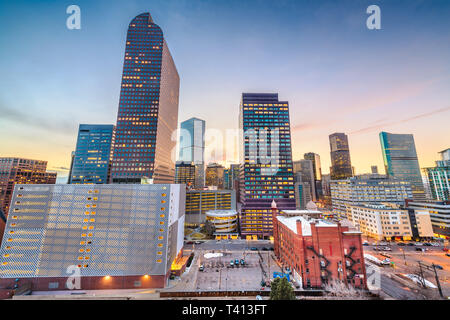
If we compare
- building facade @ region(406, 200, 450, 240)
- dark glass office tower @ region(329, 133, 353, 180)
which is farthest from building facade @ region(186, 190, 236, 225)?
dark glass office tower @ region(329, 133, 353, 180)

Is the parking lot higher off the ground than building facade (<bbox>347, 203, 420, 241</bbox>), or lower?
lower

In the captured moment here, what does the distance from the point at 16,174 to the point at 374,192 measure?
6554 inches

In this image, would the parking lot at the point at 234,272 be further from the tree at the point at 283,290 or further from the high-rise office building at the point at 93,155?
the high-rise office building at the point at 93,155

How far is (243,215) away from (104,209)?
152ft

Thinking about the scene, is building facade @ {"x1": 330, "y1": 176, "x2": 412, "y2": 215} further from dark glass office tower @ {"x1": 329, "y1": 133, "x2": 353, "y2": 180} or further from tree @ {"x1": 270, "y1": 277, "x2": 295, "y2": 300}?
dark glass office tower @ {"x1": 329, "y1": 133, "x2": 353, "y2": 180}

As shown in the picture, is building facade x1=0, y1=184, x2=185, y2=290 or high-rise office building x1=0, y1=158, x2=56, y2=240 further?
high-rise office building x1=0, y1=158, x2=56, y2=240

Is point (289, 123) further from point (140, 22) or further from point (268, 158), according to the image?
point (140, 22)

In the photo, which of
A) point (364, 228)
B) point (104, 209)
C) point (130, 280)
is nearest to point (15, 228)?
point (104, 209)

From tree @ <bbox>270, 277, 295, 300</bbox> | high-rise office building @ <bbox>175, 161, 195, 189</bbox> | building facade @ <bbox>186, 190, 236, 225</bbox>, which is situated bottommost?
tree @ <bbox>270, 277, 295, 300</bbox>

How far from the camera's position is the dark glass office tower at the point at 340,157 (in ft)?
603

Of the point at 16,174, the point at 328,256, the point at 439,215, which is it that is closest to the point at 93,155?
the point at 16,174

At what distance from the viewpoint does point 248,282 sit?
31.2m

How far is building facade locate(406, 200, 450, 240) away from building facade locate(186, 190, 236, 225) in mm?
65590

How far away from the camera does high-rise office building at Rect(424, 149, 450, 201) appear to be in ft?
269
